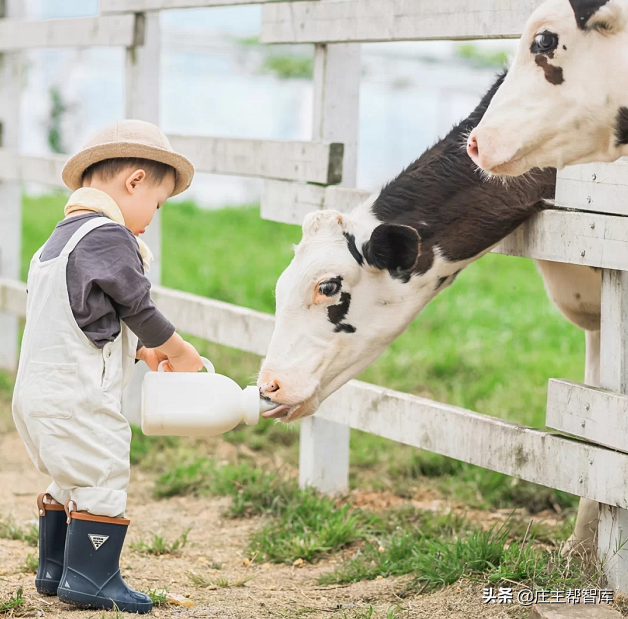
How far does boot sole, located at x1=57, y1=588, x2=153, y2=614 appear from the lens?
102 inches

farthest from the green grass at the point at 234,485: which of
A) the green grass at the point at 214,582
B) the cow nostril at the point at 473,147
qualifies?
the cow nostril at the point at 473,147

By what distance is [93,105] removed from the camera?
16.5 meters

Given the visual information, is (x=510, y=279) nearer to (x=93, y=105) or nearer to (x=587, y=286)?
(x=587, y=286)

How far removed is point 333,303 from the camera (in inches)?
113

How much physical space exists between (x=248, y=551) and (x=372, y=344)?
100 centimetres

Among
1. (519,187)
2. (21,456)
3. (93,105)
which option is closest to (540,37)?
(519,187)

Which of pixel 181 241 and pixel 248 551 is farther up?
pixel 181 241

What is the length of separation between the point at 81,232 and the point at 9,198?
12.7ft

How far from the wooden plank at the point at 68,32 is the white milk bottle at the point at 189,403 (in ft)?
9.17

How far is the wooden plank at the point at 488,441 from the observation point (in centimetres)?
272

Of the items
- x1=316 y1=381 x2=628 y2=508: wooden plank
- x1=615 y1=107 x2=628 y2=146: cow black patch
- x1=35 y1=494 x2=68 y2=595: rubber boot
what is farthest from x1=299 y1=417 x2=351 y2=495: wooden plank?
x1=615 y1=107 x2=628 y2=146: cow black patch

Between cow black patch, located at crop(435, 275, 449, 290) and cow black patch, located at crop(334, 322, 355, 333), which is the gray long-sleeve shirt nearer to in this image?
cow black patch, located at crop(334, 322, 355, 333)

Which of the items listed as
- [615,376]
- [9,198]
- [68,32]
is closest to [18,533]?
[615,376]

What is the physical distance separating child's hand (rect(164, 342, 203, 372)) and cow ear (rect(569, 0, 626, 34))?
4.31 feet
